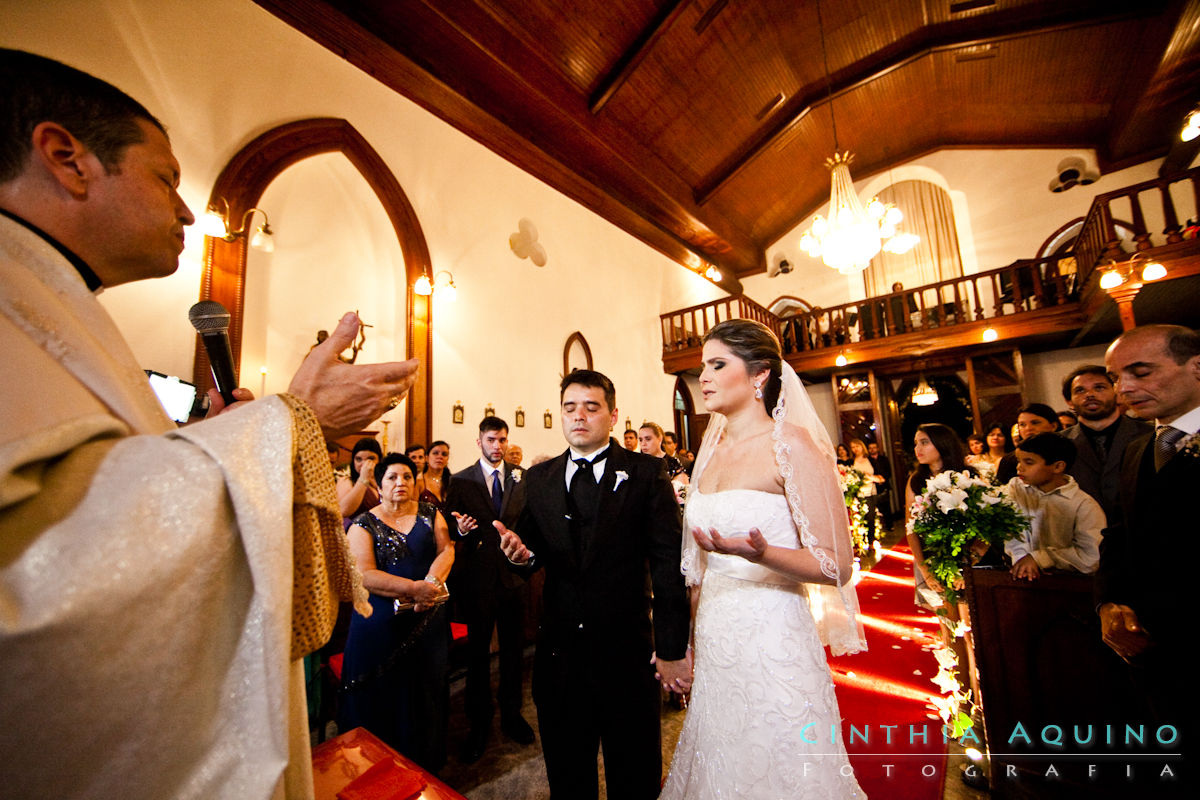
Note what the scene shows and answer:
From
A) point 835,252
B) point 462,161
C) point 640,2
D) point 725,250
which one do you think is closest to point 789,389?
point 835,252

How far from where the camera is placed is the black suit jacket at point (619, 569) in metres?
1.98

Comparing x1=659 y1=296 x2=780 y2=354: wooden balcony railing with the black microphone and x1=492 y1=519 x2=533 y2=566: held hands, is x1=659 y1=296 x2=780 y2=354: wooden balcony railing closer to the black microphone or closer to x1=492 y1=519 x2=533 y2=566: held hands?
x1=492 y1=519 x2=533 y2=566: held hands

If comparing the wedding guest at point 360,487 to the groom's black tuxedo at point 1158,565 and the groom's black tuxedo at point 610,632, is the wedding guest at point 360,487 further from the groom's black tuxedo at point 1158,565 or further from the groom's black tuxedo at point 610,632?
the groom's black tuxedo at point 1158,565

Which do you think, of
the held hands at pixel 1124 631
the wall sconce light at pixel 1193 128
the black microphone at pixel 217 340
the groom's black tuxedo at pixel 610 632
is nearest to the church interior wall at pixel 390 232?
the wall sconce light at pixel 1193 128

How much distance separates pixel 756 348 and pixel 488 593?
2.49 meters

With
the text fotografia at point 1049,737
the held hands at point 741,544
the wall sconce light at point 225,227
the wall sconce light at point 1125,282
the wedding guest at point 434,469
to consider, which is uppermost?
the wall sconce light at point 225,227

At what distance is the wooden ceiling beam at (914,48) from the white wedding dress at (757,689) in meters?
10.8

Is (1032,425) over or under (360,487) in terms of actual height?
over

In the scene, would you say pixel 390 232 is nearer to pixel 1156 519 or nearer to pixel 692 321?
pixel 692 321

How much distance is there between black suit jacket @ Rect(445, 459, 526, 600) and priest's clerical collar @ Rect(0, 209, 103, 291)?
7.97ft

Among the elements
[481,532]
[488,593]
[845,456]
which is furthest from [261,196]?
[845,456]

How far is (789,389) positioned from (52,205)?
7.14ft

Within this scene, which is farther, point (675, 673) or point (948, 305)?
point (948, 305)

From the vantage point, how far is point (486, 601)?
10.8ft
